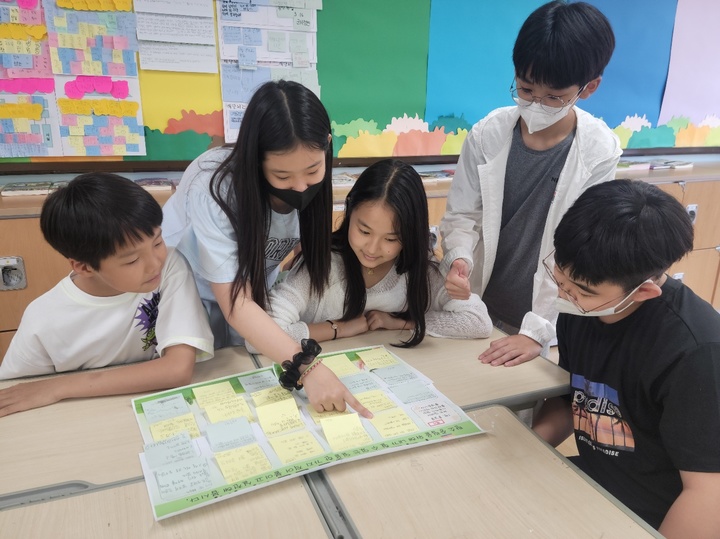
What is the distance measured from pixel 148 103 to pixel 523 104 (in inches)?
66.3

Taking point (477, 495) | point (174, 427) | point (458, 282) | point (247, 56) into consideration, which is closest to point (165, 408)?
point (174, 427)

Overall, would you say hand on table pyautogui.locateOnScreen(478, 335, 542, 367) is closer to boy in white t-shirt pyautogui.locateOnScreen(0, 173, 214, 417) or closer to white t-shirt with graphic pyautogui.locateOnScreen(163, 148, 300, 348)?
white t-shirt with graphic pyautogui.locateOnScreen(163, 148, 300, 348)

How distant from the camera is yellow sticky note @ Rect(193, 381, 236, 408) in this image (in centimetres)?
111

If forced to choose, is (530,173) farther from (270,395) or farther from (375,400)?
(270,395)

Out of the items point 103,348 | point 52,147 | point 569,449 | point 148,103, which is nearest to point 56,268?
point 52,147

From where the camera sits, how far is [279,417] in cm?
105

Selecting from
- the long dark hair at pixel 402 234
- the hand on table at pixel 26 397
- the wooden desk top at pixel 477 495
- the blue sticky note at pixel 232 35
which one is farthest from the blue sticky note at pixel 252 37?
the wooden desk top at pixel 477 495

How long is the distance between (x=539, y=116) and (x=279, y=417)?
107 centimetres

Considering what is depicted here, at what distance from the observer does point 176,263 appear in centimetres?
132

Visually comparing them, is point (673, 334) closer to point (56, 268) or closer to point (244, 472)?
point (244, 472)

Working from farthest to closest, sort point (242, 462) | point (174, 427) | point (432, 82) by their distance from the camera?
point (432, 82) → point (174, 427) → point (242, 462)

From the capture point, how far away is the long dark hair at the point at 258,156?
1.14m

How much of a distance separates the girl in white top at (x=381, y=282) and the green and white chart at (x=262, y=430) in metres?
0.23

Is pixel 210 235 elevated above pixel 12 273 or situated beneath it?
elevated above
